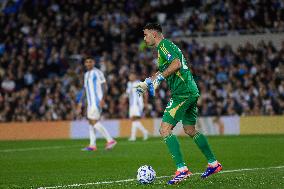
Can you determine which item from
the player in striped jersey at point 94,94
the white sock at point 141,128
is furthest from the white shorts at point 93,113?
the white sock at point 141,128

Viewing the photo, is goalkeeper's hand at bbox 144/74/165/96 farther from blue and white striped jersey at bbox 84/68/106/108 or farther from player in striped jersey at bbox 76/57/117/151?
blue and white striped jersey at bbox 84/68/106/108

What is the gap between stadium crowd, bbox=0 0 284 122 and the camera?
30.5 m

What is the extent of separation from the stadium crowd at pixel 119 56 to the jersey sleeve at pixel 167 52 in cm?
1823

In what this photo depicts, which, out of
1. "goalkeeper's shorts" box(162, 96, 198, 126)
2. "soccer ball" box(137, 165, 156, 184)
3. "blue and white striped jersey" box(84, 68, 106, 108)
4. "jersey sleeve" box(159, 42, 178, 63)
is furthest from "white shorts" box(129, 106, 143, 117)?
"soccer ball" box(137, 165, 156, 184)

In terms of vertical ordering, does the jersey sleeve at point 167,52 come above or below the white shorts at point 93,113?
above

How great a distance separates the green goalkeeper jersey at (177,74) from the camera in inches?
444

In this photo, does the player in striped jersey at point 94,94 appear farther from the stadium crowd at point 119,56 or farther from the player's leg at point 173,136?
the stadium crowd at point 119,56

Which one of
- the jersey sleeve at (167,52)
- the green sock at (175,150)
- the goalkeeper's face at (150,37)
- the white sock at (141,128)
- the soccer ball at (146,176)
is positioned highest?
the goalkeeper's face at (150,37)

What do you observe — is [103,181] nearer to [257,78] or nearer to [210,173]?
[210,173]

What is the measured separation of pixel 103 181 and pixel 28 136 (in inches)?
776

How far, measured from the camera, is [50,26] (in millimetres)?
37594

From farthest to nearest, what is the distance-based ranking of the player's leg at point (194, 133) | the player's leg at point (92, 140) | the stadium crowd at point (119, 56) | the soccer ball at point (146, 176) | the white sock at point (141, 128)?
the stadium crowd at point (119, 56), the white sock at point (141, 128), the player's leg at point (92, 140), the player's leg at point (194, 133), the soccer ball at point (146, 176)

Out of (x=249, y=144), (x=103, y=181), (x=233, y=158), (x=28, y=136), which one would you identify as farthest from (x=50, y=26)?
(x=103, y=181)

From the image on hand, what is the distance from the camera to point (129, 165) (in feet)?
49.0
